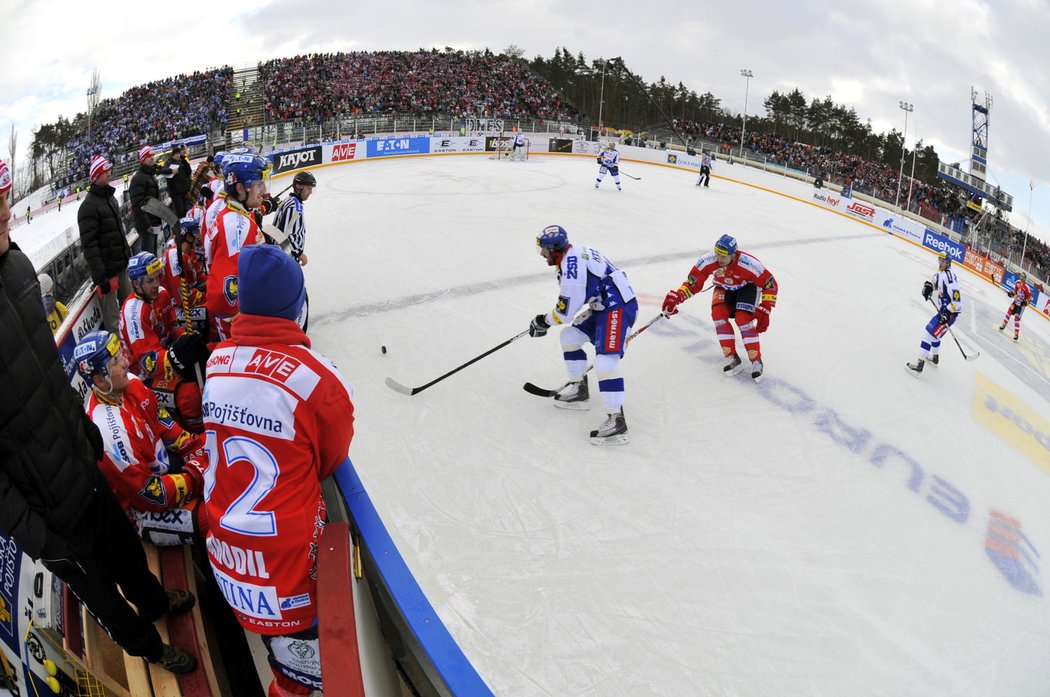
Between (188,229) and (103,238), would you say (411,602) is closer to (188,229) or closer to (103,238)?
(188,229)

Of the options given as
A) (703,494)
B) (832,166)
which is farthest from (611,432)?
(832,166)

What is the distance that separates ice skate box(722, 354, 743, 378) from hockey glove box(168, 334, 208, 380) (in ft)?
14.4

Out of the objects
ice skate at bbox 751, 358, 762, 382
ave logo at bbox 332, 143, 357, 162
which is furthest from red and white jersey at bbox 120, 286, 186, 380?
ave logo at bbox 332, 143, 357, 162

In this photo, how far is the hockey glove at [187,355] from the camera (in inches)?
137

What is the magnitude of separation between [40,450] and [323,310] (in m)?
5.21

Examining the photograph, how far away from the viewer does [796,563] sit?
3725 millimetres

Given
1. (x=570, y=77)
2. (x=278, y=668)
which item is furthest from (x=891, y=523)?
(x=570, y=77)

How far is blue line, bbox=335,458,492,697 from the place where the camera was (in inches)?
56.3

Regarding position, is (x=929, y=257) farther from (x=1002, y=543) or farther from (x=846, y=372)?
(x=1002, y=543)

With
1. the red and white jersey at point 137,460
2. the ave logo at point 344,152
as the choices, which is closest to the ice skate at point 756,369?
the red and white jersey at point 137,460

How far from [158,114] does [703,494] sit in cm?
2751

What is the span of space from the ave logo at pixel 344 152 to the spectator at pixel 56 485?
1820 centimetres

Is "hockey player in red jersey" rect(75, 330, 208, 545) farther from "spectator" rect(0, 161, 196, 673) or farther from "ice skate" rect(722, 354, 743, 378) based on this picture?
"ice skate" rect(722, 354, 743, 378)

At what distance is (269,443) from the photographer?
1610 millimetres
